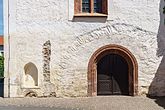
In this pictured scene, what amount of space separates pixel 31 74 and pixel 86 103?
3908mm

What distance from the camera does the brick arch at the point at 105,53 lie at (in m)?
16.8

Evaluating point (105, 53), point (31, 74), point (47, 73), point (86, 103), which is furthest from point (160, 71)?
point (31, 74)

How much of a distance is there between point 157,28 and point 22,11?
264 inches

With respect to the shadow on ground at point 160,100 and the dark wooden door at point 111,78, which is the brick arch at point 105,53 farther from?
the shadow on ground at point 160,100

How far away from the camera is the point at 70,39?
661 inches

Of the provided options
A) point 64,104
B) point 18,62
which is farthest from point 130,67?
point 18,62

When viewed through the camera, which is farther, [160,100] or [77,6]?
[77,6]

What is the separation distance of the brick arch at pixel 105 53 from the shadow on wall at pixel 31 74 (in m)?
2.69

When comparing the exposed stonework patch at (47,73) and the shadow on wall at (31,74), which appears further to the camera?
the shadow on wall at (31,74)

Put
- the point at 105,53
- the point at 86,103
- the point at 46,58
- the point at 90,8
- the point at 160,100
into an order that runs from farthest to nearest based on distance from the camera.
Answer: the point at 90,8 → the point at 105,53 → the point at 46,58 → the point at 160,100 → the point at 86,103

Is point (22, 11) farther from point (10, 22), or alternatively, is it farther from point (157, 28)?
point (157, 28)

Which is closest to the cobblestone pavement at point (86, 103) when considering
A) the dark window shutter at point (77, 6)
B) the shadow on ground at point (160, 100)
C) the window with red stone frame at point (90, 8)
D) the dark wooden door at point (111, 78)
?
the shadow on ground at point (160, 100)

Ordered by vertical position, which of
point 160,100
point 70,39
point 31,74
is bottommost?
point 160,100

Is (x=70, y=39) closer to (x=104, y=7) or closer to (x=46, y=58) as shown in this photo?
(x=46, y=58)
